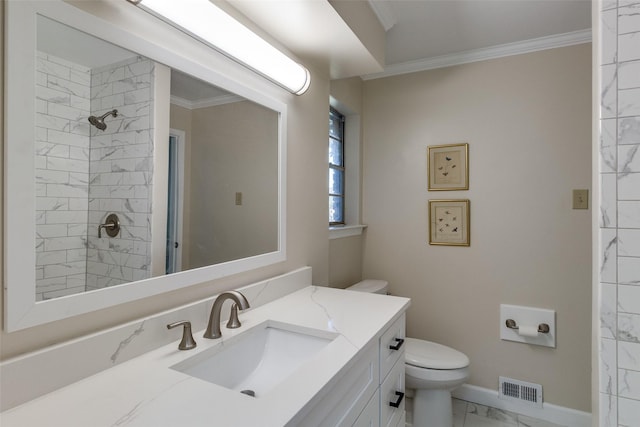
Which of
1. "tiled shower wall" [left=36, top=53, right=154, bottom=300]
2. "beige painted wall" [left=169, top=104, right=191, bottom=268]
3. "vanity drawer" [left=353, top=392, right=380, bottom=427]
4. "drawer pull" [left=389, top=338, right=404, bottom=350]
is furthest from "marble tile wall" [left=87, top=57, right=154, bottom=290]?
"drawer pull" [left=389, top=338, right=404, bottom=350]

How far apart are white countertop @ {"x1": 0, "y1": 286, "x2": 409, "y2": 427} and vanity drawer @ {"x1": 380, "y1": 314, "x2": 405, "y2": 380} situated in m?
0.19

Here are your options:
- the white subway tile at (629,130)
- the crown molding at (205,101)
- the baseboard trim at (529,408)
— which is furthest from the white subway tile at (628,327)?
the crown molding at (205,101)

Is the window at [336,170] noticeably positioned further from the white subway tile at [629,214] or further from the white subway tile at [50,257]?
the white subway tile at [50,257]

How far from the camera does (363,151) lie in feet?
8.40

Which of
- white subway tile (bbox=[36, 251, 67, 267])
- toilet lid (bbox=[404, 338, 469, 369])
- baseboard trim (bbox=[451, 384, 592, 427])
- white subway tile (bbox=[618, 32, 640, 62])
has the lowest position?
baseboard trim (bbox=[451, 384, 592, 427])

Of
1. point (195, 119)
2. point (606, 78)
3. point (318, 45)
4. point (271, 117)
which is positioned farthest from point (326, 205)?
point (606, 78)

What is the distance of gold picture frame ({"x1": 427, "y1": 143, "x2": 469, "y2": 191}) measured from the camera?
2.21 metres

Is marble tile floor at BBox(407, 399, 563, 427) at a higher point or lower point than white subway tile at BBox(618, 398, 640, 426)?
lower

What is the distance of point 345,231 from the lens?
229cm

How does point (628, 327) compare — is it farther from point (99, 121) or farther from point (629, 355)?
point (99, 121)

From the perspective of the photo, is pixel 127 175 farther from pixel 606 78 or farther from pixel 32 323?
pixel 606 78

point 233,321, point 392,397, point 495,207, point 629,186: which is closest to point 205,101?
point 233,321

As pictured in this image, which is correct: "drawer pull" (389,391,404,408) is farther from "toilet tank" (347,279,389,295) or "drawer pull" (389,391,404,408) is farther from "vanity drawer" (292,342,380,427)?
"toilet tank" (347,279,389,295)

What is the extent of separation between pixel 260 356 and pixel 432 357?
116 cm
